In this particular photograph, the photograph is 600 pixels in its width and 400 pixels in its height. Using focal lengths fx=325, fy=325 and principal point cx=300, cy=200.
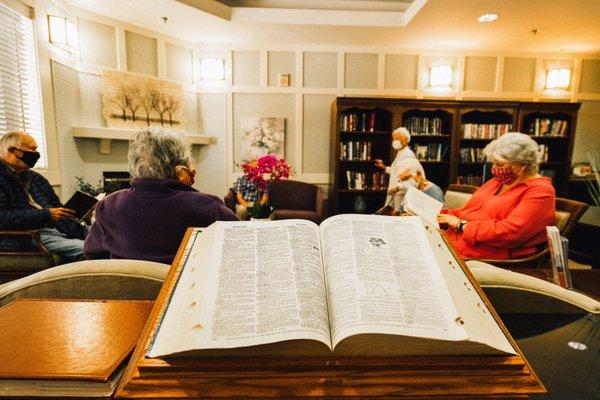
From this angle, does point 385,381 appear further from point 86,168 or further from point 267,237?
point 86,168

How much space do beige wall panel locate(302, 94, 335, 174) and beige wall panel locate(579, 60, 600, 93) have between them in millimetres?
4050

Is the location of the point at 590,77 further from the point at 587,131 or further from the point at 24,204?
the point at 24,204

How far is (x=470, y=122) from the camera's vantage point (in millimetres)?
5215

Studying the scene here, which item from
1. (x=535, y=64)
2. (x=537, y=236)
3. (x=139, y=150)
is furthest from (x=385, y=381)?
(x=535, y=64)

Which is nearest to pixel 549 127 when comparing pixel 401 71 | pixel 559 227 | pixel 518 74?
pixel 518 74

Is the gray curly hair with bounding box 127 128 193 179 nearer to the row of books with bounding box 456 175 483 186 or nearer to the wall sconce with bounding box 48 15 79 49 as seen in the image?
the wall sconce with bounding box 48 15 79 49

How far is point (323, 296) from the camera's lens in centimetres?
49

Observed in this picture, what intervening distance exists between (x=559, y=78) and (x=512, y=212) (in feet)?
15.5

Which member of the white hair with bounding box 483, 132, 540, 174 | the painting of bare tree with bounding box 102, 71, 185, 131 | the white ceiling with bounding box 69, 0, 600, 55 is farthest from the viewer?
the painting of bare tree with bounding box 102, 71, 185, 131

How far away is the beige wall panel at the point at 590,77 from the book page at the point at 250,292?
6.75 meters

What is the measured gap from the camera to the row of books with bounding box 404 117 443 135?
484cm

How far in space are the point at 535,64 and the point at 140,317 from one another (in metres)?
6.52

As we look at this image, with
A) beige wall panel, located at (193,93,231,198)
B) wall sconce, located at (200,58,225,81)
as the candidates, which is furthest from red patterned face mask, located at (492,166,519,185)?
wall sconce, located at (200,58,225,81)

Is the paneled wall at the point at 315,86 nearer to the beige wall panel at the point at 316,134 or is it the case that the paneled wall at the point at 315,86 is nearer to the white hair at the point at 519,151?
the beige wall panel at the point at 316,134
